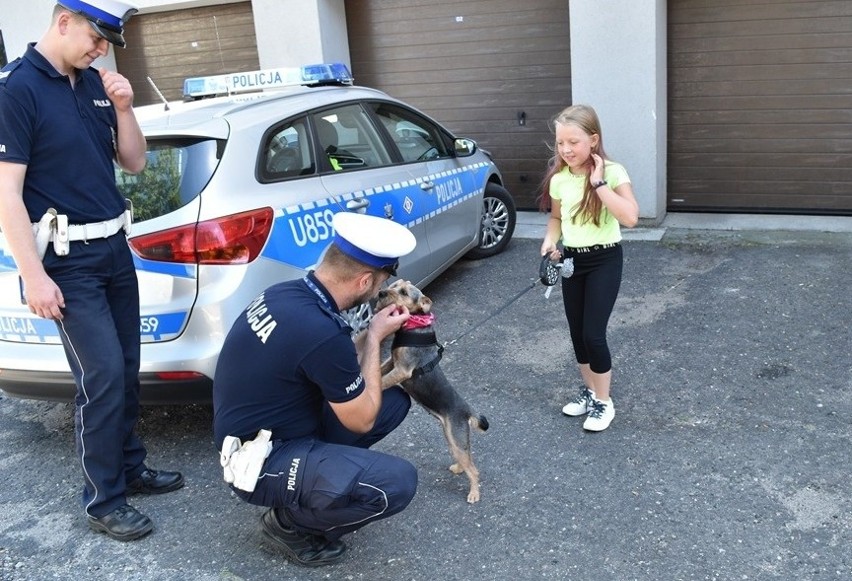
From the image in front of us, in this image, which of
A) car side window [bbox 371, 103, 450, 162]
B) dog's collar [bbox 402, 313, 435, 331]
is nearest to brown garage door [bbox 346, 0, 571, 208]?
car side window [bbox 371, 103, 450, 162]

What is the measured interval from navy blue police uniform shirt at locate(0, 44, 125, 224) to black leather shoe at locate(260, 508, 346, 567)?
142 cm

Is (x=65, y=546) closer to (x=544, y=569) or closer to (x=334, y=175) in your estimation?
(x=544, y=569)

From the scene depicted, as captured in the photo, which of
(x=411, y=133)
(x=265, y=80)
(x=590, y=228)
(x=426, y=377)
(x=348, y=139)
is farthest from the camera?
(x=411, y=133)

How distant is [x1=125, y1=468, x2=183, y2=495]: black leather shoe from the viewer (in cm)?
382

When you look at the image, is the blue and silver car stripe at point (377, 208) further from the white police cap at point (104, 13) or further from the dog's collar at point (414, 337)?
the white police cap at point (104, 13)

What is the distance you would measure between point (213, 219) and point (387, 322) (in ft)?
3.91

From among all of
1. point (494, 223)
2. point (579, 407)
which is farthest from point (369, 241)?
point (494, 223)

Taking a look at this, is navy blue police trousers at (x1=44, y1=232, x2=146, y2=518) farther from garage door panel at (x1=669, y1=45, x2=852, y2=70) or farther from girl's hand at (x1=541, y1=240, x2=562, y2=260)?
garage door panel at (x1=669, y1=45, x2=852, y2=70)

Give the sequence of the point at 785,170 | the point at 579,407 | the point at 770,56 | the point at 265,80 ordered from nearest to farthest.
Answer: the point at 579,407
the point at 265,80
the point at 770,56
the point at 785,170

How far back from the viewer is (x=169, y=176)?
396 cm

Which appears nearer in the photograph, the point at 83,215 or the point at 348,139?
the point at 83,215

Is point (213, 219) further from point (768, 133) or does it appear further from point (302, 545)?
point (768, 133)

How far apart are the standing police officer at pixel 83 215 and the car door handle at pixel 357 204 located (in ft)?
4.51

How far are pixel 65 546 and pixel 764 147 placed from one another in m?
6.95
